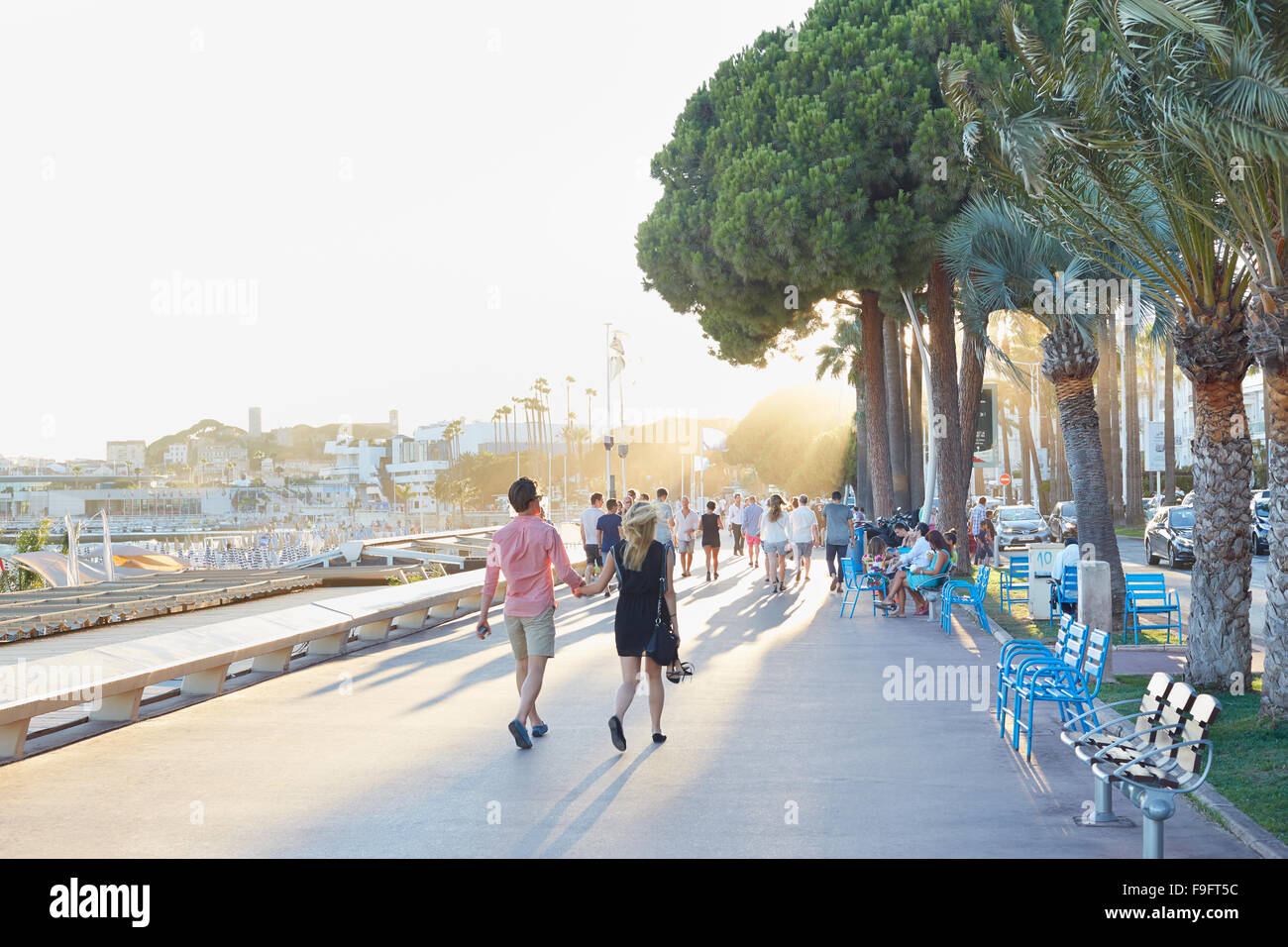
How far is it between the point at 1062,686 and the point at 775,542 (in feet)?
45.5

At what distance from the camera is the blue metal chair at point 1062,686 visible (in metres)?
8.45

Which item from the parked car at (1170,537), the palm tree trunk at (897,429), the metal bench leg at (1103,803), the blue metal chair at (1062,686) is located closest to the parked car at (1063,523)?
the parked car at (1170,537)

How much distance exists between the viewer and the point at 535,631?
29.0ft

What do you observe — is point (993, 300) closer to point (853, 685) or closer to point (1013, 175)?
point (1013, 175)

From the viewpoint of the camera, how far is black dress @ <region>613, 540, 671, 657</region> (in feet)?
28.5

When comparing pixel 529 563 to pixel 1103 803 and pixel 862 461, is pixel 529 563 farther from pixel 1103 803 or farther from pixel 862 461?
pixel 862 461

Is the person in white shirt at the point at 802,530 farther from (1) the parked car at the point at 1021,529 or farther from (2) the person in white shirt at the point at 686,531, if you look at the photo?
(1) the parked car at the point at 1021,529

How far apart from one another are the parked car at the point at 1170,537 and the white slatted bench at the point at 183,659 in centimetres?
2008

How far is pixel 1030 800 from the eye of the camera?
7012 mm

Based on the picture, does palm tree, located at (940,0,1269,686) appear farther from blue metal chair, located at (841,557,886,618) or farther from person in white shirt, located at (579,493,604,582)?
person in white shirt, located at (579,493,604,582)

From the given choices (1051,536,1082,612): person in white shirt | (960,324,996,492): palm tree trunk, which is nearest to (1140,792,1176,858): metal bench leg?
(1051,536,1082,612): person in white shirt

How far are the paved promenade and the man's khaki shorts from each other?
70 centimetres

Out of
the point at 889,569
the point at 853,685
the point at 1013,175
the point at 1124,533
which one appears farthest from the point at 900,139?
the point at 1124,533

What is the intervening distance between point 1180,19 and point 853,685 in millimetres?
6259
